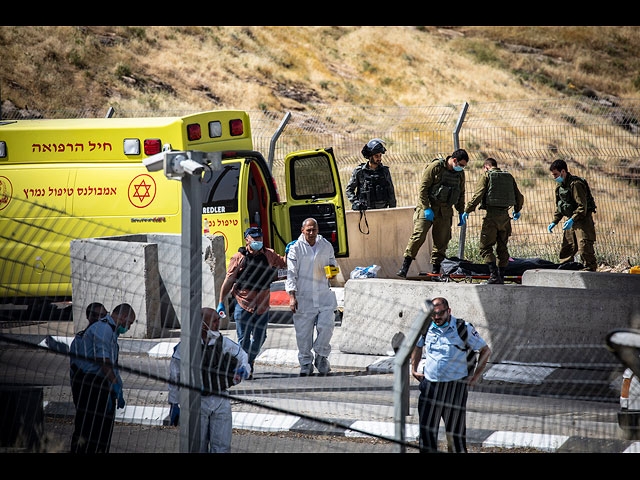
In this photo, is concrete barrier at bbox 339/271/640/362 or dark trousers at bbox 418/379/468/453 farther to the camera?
concrete barrier at bbox 339/271/640/362

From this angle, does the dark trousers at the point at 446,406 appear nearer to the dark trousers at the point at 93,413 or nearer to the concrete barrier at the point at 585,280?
the dark trousers at the point at 93,413

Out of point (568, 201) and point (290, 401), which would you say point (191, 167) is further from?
point (568, 201)

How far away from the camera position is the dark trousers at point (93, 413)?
6.12m

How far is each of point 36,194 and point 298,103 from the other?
1097 inches

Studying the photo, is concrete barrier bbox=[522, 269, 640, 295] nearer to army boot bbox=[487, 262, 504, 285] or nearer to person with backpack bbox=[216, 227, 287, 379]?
army boot bbox=[487, 262, 504, 285]

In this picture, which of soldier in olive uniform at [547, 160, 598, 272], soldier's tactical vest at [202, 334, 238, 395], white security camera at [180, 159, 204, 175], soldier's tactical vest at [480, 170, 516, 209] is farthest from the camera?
soldier in olive uniform at [547, 160, 598, 272]

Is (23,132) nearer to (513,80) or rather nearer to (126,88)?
(126,88)

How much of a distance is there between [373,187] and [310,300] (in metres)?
4.75

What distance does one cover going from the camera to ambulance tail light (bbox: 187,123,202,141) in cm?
1250

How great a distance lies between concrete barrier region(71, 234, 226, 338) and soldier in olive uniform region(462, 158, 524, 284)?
3.56m

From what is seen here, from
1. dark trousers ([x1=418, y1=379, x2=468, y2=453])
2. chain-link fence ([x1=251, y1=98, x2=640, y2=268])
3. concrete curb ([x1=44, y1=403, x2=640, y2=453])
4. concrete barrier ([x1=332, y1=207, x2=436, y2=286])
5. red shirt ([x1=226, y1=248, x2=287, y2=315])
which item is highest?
chain-link fence ([x1=251, y1=98, x2=640, y2=268])

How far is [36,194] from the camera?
40.5ft

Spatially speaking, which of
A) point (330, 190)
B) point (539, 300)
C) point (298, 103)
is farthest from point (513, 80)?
point (539, 300)

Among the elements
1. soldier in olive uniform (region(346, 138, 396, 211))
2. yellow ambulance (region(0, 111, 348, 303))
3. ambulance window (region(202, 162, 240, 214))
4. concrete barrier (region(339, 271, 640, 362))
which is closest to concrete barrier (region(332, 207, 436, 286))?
soldier in olive uniform (region(346, 138, 396, 211))
